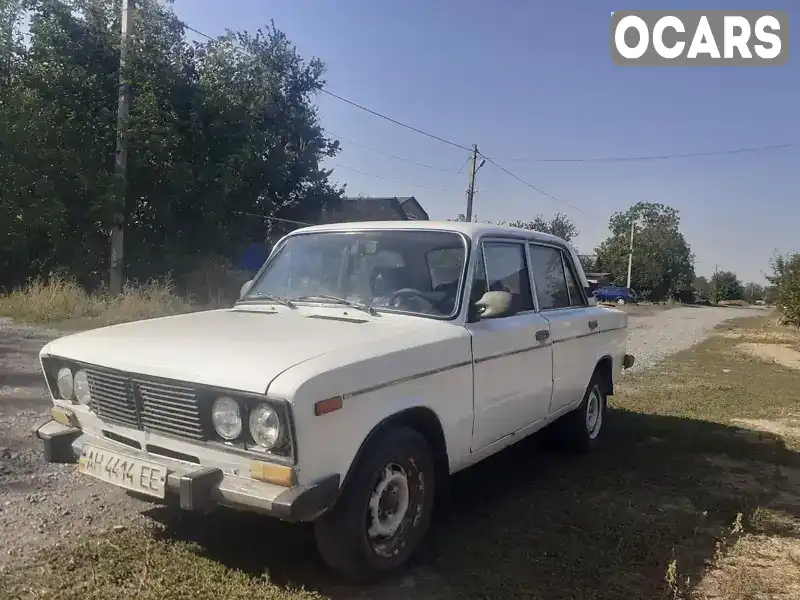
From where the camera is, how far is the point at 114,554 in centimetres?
326

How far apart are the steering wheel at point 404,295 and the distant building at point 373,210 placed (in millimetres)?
9954

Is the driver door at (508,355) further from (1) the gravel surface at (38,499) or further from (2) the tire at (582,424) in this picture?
(1) the gravel surface at (38,499)

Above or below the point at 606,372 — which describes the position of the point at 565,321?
above

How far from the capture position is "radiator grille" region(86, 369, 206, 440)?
287 centimetres

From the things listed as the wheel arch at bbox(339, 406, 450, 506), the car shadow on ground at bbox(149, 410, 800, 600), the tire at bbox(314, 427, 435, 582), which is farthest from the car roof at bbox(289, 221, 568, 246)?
the car shadow on ground at bbox(149, 410, 800, 600)

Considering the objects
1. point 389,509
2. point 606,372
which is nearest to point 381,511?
point 389,509

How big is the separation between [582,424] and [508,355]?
1840 mm

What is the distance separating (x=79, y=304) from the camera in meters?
12.9

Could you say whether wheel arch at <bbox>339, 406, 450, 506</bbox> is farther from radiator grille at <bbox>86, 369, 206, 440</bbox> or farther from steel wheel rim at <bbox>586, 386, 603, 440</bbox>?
steel wheel rim at <bbox>586, 386, 603, 440</bbox>

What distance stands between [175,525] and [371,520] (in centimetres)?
132

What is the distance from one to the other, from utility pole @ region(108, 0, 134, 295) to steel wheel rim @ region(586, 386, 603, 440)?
41.3ft

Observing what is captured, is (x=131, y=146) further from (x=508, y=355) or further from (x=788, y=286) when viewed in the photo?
(x=788, y=286)

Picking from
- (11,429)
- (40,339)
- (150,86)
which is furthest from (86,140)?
(11,429)

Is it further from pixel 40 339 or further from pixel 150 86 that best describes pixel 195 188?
pixel 40 339
